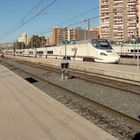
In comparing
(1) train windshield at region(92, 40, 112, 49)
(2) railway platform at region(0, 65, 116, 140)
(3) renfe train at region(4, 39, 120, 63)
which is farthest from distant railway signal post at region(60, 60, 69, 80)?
(1) train windshield at region(92, 40, 112, 49)

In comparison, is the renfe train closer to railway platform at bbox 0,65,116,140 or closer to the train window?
the train window

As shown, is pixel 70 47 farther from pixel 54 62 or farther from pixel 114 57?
pixel 114 57

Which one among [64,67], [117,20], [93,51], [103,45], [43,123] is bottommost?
[43,123]

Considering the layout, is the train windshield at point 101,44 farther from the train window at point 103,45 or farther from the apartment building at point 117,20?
the apartment building at point 117,20

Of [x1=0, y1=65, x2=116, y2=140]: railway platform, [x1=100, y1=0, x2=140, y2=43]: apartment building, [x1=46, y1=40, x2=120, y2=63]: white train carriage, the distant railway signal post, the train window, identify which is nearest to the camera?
[x1=0, y1=65, x2=116, y2=140]: railway platform

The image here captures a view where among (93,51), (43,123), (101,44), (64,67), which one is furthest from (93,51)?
(43,123)

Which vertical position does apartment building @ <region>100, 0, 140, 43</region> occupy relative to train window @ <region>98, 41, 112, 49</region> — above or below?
above

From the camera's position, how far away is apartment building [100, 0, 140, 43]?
199ft

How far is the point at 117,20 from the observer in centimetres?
6662

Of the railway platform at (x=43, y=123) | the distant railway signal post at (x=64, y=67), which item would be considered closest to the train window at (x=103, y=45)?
the distant railway signal post at (x=64, y=67)

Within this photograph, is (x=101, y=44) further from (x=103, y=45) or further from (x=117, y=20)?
(x=117, y=20)

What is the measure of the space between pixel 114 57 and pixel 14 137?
34.1 meters

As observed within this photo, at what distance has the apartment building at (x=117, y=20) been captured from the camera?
6059 centimetres

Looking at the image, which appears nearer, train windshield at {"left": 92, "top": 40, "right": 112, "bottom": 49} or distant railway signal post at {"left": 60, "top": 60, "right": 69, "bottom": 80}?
distant railway signal post at {"left": 60, "top": 60, "right": 69, "bottom": 80}
